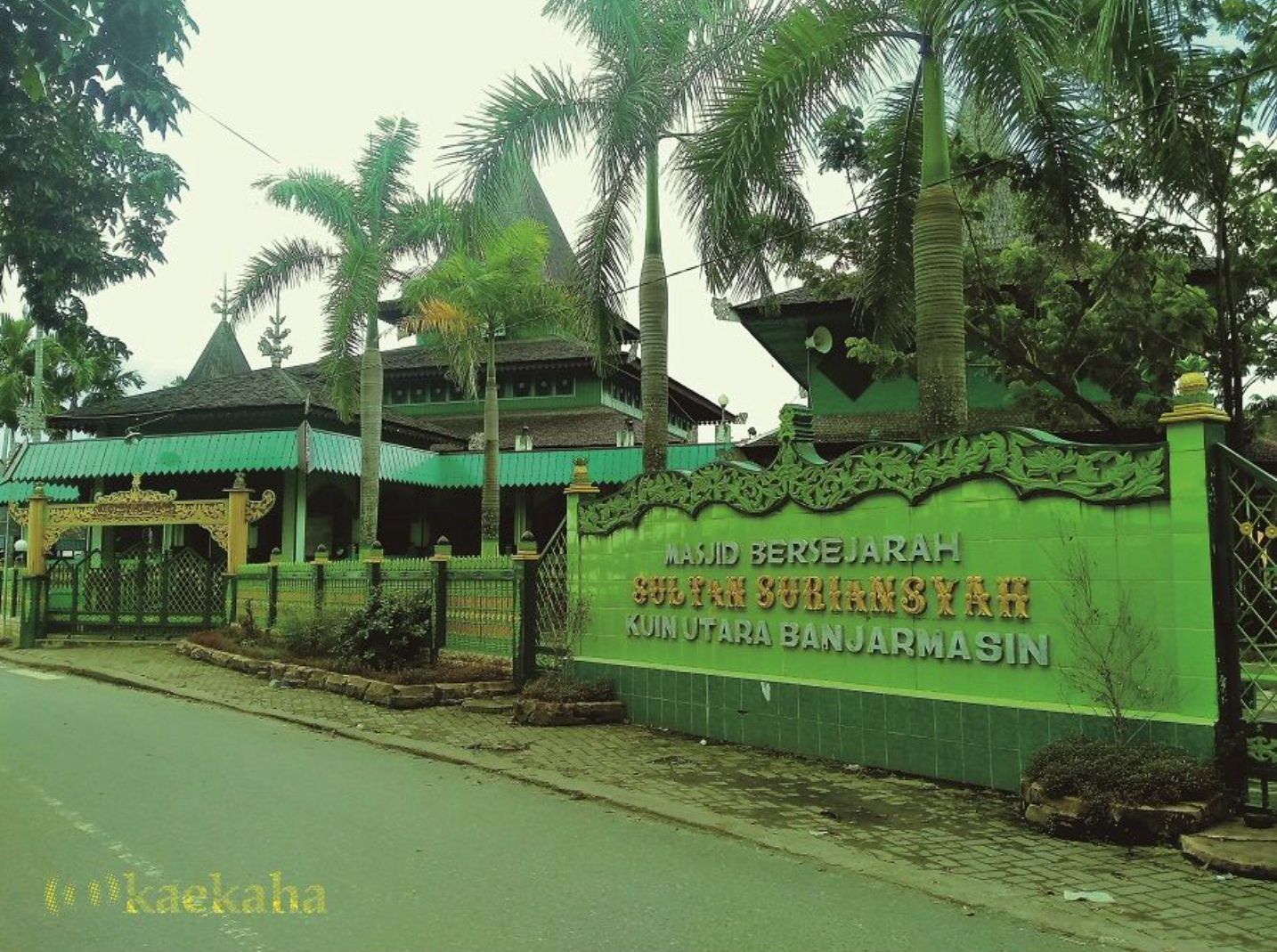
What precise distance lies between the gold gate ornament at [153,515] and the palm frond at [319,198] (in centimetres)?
554

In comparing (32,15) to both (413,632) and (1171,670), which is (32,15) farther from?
(1171,670)

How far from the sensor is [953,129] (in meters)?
13.2

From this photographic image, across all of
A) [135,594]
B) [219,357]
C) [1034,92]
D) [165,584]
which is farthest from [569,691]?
[219,357]

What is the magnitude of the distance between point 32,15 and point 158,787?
5.47 meters

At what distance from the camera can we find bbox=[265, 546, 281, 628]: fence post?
16.5m

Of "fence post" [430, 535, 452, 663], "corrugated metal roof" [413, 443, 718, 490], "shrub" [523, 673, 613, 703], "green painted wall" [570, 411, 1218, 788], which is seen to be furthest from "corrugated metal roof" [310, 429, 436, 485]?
"green painted wall" [570, 411, 1218, 788]

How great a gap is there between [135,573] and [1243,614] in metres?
18.7

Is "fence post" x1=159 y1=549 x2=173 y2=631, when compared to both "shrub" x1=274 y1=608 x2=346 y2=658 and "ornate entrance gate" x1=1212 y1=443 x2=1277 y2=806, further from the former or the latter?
"ornate entrance gate" x1=1212 y1=443 x2=1277 y2=806

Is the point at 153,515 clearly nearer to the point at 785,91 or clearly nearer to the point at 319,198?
the point at 319,198

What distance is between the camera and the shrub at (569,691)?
A: 32.3 feet

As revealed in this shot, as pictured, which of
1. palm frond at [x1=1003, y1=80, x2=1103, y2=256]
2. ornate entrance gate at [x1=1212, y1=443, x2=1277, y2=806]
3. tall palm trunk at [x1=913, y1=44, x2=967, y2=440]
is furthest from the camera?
palm frond at [x1=1003, y1=80, x2=1103, y2=256]

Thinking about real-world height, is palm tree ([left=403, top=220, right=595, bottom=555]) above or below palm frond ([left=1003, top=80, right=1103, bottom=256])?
above

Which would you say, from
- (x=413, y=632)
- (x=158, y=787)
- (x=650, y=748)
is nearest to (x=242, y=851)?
(x=158, y=787)

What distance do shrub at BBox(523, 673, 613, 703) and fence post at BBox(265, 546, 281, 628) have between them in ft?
25.6
